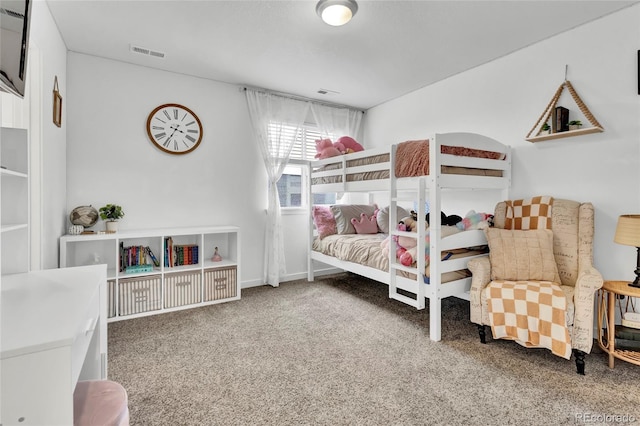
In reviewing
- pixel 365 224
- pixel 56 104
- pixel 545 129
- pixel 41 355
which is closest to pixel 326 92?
pixel 365 224

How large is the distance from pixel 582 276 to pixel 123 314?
362 cm

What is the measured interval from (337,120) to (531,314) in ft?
11.0

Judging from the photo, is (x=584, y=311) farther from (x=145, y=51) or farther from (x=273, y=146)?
(x=145, y=51)

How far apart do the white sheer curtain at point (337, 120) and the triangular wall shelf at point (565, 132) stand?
2385 mm

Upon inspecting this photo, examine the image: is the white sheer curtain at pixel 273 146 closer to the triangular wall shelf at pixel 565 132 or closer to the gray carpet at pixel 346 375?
the gray carpet at pixel 346 375

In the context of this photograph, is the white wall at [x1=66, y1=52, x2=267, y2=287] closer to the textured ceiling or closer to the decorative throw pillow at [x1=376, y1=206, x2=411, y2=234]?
the textured ceiling

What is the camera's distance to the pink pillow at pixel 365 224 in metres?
3.94

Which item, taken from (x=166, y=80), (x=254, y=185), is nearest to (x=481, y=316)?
(x=254, y=185)

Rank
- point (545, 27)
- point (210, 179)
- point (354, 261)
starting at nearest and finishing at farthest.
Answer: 1. point (545, 27)
2. point (354, 261)
3. point (210, 179)

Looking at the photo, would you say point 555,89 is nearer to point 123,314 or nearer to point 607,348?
point 607,348

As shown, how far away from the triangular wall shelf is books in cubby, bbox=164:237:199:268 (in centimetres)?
338

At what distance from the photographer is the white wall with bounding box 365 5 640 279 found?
2.25m

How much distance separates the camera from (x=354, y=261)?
3.31m

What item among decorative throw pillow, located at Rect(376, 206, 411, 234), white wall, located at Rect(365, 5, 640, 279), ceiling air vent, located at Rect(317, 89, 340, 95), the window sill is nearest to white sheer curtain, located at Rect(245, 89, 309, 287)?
the window sill
